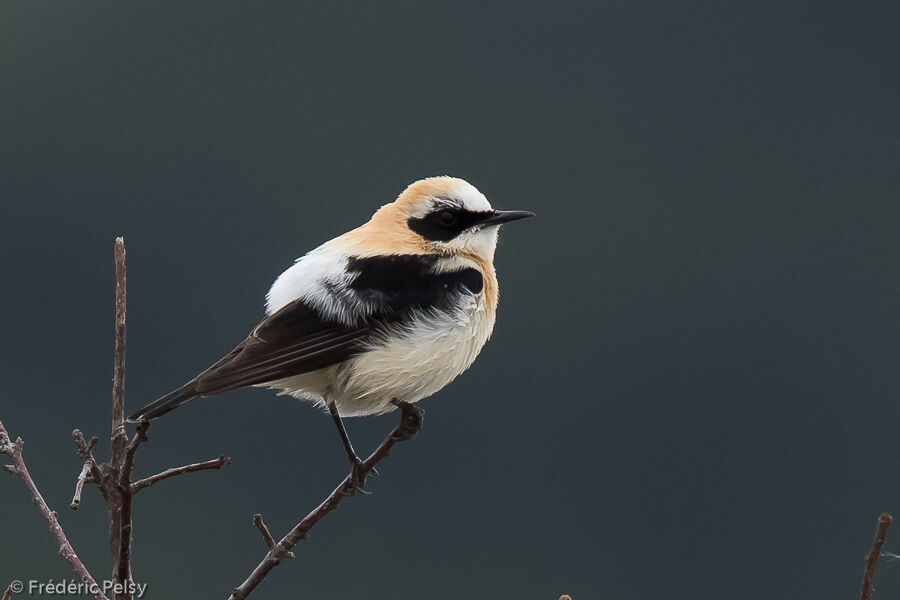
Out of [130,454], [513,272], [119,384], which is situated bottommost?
[513,272]

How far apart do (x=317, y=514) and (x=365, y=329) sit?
53.0 inches

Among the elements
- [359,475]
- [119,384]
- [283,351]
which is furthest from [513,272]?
[119,384]

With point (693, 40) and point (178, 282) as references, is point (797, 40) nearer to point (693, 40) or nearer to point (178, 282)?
point (693, 40)

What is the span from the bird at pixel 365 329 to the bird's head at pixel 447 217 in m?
0.06

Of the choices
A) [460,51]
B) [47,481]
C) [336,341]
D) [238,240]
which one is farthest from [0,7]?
[336,341]

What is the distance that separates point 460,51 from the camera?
144 metres

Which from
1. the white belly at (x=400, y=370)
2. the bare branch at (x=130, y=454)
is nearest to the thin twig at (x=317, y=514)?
the white belly at (x=400, y=370)

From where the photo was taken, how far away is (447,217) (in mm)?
7246

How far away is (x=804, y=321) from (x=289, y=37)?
60.2 meters

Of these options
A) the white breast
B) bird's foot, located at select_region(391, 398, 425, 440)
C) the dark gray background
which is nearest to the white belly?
the white breast

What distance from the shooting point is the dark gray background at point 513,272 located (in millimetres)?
82062

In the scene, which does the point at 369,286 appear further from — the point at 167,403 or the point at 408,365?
the point at 167,403

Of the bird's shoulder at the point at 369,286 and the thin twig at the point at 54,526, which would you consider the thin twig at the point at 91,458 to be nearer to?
the thin twig at the point at 54,526

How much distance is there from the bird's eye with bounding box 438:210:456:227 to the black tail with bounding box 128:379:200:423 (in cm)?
175
